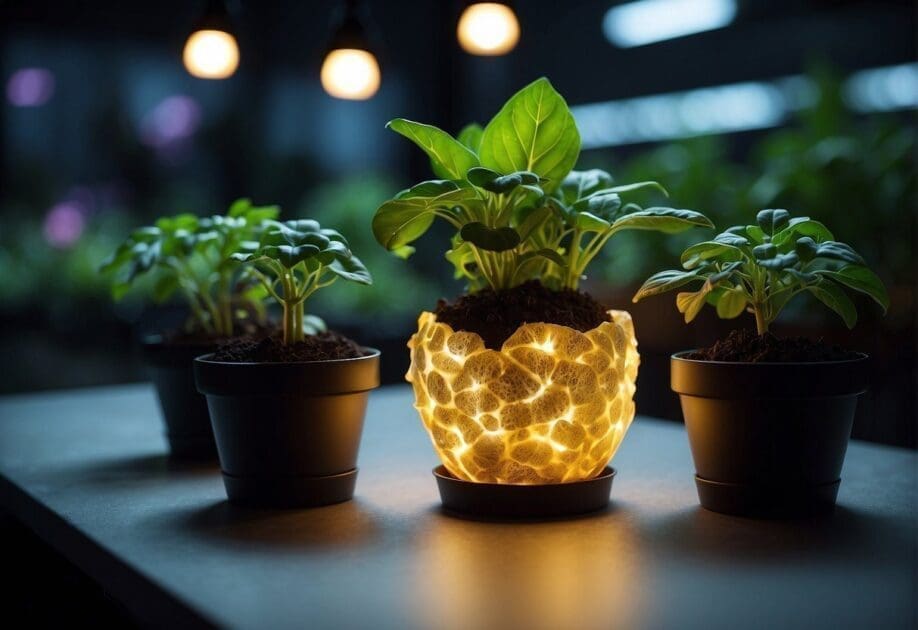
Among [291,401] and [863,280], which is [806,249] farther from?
[291,401]

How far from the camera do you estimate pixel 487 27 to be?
199 centimetres

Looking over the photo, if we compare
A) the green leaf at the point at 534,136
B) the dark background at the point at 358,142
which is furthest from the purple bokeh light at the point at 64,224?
the green leaf at the point at 534,136

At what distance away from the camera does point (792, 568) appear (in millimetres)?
948

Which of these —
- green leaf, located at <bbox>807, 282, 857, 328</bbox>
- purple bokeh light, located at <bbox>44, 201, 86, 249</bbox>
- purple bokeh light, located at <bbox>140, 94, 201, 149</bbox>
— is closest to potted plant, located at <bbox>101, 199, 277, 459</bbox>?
green leaf, located at <bbox>807, 282, 857, 328</bbox>

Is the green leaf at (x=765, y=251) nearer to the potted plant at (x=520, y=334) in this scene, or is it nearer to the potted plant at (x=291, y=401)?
the potted plant at (x=520, y=334)

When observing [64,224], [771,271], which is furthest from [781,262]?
[64,224]

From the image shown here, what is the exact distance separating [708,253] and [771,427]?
23 centimetres

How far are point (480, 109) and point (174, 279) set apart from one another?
3.25 meters

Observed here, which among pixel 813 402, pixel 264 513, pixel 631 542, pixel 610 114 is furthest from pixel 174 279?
pixel 610 114

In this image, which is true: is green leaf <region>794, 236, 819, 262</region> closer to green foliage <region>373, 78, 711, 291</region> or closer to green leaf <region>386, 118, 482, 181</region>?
green foliage <region>373, 78, 711, 291</region>

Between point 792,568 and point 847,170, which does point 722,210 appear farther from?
point 792,568

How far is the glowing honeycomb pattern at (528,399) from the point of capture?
44.0 inches

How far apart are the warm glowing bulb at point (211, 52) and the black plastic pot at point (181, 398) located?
0.71 m

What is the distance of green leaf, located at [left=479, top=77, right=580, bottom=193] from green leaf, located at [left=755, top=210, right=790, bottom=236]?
0.25 meters
